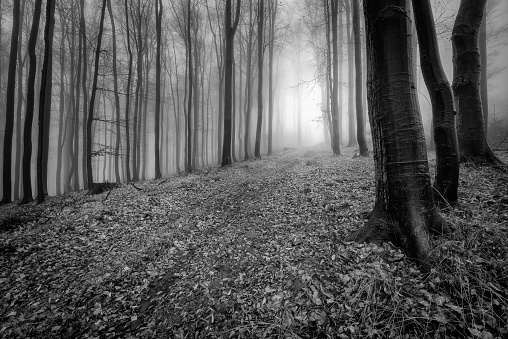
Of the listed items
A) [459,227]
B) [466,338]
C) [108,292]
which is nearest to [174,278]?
[108,292]

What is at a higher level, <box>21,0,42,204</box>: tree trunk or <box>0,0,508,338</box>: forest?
<box>21,0,42,204</box>: tree trunk

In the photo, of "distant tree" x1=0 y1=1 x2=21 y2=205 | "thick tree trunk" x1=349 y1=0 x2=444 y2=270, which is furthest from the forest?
"distant tree" x1=0 y1=1 x2=21 y2=205

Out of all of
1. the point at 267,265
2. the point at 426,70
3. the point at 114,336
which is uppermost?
the point at 426,70

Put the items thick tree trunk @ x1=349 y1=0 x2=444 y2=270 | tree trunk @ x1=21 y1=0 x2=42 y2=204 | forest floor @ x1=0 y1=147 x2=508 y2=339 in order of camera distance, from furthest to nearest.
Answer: tree trunk @ x1=21 y1=0 x2=42 y2=204 → thick tree trunk @ x1=349 y1=0 x2=444 y2=270 → forest floor @ x1=0 y1=147 x2=508 y2=339

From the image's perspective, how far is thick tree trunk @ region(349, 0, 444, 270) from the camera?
2.83m

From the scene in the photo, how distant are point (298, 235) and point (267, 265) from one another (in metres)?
0.96

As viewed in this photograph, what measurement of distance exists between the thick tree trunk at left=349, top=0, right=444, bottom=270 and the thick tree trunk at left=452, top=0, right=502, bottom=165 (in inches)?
142

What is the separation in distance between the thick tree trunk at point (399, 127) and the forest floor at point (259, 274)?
35 cm

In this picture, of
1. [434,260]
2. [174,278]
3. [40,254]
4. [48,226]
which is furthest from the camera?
[48,226]

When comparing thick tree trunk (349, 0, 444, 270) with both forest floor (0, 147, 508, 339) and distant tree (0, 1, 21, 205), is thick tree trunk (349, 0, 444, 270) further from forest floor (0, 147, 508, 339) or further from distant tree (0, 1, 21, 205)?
distant tree (0, 1, 21, 205)

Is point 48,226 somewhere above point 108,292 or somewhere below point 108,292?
above

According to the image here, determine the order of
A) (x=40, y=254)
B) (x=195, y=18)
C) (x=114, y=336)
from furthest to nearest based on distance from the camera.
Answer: (x=195, y=18) → (x=40, y=254) → (x=114, y=336)

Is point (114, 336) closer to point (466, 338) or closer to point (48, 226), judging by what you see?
point (466, 338)

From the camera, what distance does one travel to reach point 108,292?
3.28 m
